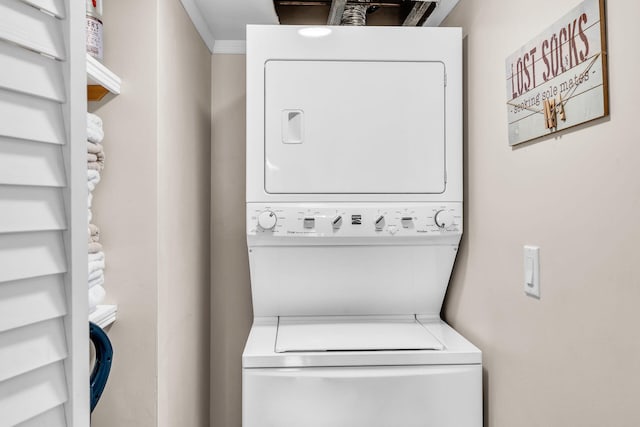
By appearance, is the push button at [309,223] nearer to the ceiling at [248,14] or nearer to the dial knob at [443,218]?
the dial knob at [443,218]

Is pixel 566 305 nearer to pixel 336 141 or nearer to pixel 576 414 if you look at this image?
pixel 576 414

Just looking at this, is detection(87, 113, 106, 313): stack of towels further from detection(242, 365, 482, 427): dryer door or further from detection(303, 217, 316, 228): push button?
detection(303, 217, 316, 228): push button

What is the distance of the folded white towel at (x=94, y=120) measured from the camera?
4.27ft

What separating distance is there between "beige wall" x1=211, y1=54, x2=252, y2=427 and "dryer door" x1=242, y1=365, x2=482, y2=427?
34.2 inches

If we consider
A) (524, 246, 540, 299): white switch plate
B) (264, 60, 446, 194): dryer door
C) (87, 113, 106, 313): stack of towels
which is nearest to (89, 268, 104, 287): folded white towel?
(87, 113, 106, 313): stack of towels

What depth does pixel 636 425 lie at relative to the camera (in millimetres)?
914

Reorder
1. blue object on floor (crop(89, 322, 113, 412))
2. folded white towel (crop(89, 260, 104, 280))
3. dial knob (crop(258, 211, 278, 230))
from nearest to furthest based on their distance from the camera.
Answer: blue object on floor (crop(89, 322, 113, 412)), folded white towel (crop(89, 260, 104, 280)), dial knob (crop(258, 211, 278, 230))

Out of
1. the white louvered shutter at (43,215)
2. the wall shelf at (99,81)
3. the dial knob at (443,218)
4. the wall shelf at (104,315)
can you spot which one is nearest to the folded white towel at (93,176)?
the wall shelf at (99,81)

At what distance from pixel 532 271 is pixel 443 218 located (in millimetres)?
486

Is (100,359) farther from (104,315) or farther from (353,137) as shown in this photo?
(353,137)

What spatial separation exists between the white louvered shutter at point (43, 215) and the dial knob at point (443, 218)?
1331mm

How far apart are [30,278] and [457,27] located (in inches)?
69.2

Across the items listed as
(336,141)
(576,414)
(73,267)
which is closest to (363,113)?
(336,141)

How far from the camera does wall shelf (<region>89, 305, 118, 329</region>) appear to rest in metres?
1.32
